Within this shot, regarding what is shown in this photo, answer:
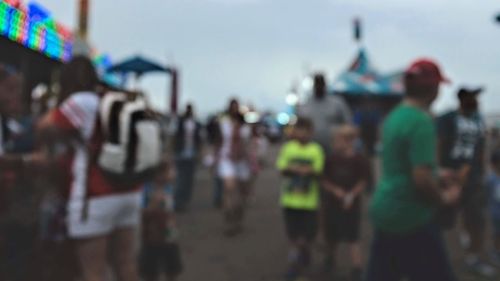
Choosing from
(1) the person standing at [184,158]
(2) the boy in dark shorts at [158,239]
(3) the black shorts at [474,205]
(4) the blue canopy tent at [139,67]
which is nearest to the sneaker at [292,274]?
(2) the boy in dark shorts at [158,239]

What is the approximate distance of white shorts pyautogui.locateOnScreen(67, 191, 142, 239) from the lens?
3859 mm

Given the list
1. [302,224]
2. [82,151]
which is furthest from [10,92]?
[302,224]

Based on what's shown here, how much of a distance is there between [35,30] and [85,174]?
12709 mm

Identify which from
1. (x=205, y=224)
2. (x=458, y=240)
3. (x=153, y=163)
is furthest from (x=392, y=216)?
(x=205, y=224)

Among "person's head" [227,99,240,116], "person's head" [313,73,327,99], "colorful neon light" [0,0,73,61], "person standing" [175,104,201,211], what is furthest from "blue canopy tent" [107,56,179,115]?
"person's head" [313,73,327,99]

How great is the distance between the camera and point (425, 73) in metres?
3.75

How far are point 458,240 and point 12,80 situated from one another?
6155 mm

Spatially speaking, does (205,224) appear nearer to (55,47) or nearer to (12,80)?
(12,80)

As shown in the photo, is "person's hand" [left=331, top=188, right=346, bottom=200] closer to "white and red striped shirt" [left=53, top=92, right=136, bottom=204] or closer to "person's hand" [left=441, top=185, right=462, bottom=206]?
"person's hand" [left=441, top=185, right=462, bottom=206]

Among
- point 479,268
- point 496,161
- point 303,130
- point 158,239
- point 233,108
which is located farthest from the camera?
point 233,108

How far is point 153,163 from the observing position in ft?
13.4

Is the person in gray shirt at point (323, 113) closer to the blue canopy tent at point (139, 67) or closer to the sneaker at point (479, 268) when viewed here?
the sneaker at point (479, 268)

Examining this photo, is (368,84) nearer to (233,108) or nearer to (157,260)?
(233,108)

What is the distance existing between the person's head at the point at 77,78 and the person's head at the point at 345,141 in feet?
9.51
